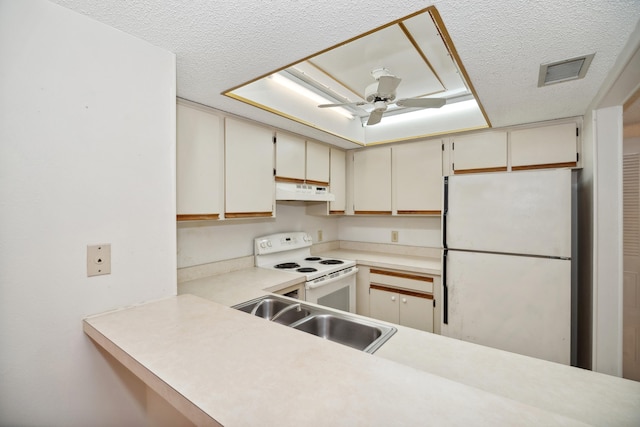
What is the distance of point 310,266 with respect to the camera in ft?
8.72

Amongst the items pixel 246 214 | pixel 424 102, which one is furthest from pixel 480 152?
pixel 246 214

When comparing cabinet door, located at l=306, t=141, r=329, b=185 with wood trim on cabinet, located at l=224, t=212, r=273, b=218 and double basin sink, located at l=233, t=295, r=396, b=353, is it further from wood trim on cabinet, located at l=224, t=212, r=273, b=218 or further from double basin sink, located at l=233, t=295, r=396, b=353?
double basin sink, located at l=233, t=295, r=396, b=353

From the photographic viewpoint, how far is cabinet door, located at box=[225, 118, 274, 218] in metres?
2.13

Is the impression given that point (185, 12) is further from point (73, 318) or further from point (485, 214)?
point (485, 214)

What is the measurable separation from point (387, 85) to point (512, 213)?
127 cm

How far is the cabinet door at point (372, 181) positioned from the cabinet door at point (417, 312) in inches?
38.1

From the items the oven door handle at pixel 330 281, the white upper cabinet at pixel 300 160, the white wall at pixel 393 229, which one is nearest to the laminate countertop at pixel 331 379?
the oven door handle at pixel 330 281

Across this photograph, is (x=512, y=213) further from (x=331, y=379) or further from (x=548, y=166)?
(x=331, y=379)

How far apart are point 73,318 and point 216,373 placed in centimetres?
77

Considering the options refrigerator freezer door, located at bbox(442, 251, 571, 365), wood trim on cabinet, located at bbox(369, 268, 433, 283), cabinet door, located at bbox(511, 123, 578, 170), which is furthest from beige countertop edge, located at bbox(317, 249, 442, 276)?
cabinet door, located at bbox(511, 123, 578, 170)

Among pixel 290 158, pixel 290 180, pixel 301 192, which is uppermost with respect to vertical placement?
pixel 290 158

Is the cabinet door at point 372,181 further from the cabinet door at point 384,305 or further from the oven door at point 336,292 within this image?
the cabinet door at point 384,305

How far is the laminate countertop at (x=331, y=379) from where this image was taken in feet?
1.92

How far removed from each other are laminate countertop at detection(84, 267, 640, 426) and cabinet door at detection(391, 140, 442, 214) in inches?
74.1
